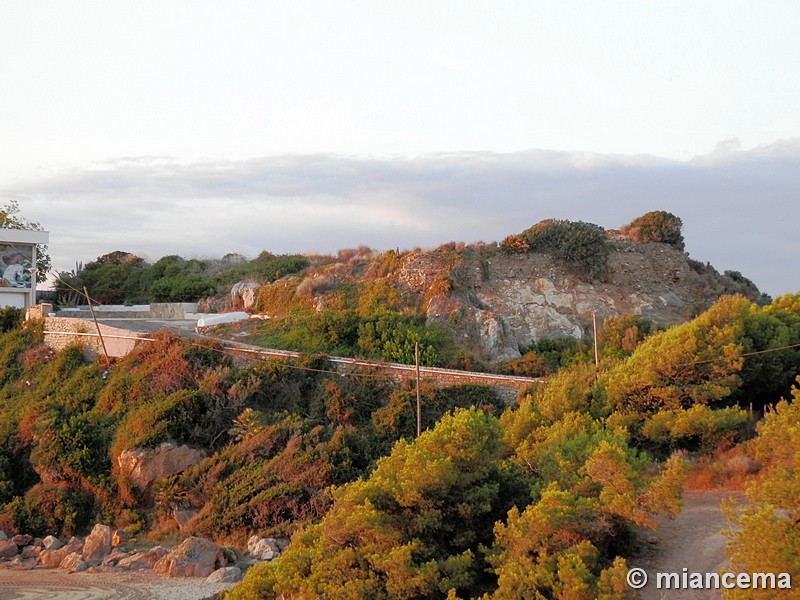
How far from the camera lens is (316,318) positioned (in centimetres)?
2639

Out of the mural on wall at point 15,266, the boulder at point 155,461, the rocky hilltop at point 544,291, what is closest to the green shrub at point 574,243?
the rocky hilltop at point 544,291

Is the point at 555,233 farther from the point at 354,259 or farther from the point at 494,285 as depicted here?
the point at 354,259

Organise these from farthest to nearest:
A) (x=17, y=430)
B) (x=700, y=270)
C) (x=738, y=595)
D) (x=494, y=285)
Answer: (x=700, y=270)
(x=494, y=285)
(x=17, y=430)
(x=738, y=595)

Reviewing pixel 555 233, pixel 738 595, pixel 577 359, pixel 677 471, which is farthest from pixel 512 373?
pixel 738 595

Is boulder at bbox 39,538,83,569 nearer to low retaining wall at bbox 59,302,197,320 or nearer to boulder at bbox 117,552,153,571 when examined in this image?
boulder at bbox 117,552,153,571

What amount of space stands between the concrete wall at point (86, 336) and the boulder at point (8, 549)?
800cm

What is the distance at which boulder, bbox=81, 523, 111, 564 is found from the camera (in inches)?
712

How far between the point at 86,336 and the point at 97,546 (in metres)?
10.8

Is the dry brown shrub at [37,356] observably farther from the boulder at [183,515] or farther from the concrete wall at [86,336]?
the boulder at [183,515]

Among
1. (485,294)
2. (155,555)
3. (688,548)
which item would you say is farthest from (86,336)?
(688,548)

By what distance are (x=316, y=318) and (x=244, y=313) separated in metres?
5.38

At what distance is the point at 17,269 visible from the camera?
34.3m

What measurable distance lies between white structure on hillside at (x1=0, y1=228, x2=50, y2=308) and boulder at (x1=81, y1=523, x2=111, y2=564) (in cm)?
1813

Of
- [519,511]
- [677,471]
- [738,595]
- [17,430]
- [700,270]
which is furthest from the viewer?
[700,270]
